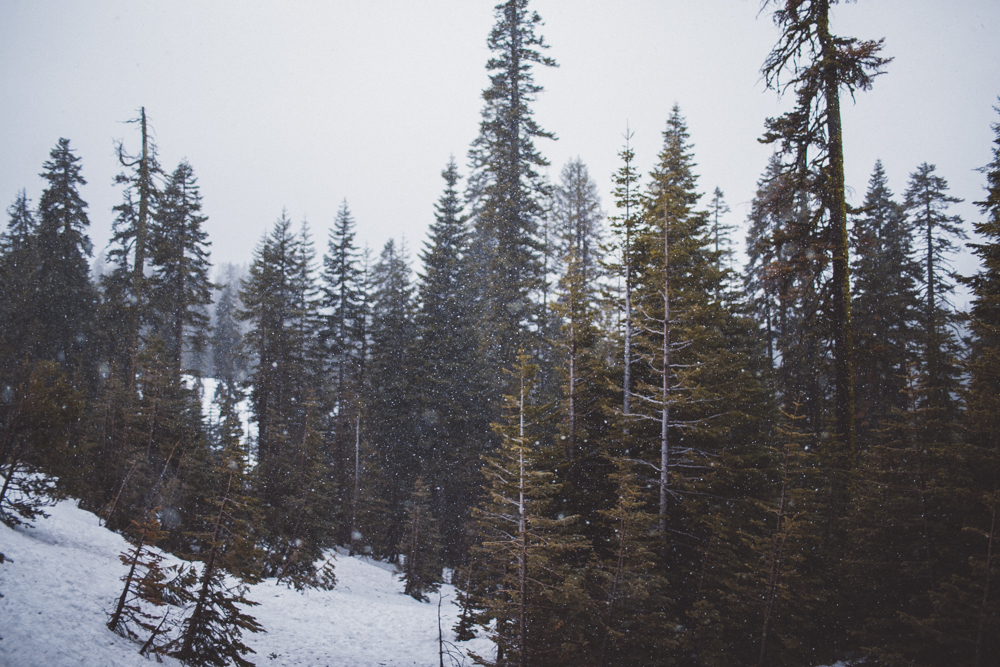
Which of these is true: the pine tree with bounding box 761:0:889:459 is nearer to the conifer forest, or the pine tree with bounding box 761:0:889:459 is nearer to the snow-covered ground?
the conifer forest

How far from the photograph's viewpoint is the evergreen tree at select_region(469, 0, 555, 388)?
64.5 ft

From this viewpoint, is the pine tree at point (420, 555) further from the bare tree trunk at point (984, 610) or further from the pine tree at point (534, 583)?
the bare tree trunk at point (984, 610)

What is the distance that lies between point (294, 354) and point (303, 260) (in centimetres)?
674

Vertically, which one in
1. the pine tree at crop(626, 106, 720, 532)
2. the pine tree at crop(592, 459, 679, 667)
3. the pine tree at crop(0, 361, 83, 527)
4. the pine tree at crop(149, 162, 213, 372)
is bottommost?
the pine tree at crop(592, 459, 679, 667)

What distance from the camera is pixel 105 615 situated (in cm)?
863

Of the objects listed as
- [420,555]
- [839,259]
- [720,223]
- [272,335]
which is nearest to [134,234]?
[272,335]

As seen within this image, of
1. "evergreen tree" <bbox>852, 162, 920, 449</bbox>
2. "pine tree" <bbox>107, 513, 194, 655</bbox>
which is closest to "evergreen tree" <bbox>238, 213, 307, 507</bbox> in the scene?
"pine tree" <bbox>107, 513, 194, 655</bbox>

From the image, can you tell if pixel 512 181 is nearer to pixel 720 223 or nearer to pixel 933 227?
pixel 720 223

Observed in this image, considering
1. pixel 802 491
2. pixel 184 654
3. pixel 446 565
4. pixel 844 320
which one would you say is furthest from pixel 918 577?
pixel 446 565

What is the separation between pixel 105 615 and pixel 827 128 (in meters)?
20.4

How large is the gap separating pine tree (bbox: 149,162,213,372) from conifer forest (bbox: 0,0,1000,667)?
0.21 m

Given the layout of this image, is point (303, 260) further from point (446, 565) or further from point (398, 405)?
point (446, 565)

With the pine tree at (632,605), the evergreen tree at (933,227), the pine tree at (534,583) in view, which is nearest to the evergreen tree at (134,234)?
the pine tree at (534,583)

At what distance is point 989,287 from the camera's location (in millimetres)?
9906
